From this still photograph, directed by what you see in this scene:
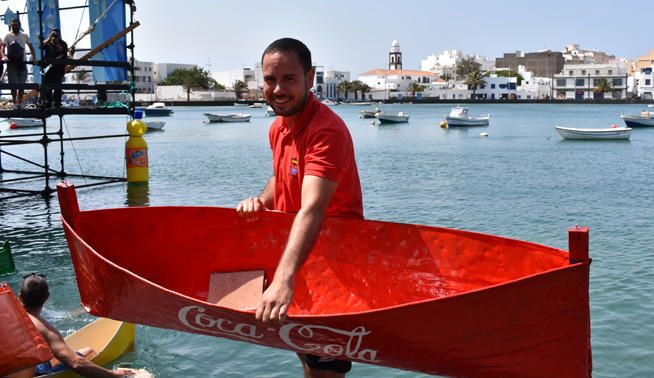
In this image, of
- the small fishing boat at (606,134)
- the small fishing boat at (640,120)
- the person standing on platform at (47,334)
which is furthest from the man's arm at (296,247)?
the small fishing boat at (640,120)

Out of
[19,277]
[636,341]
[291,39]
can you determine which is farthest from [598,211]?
[291,39]

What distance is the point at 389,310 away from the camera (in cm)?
393

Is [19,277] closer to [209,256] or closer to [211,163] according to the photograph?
[209,256]

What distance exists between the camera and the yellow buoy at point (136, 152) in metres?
21.5

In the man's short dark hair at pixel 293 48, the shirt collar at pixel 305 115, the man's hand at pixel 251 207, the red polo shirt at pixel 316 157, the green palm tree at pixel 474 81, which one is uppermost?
the green palm tree at pixel 474 81

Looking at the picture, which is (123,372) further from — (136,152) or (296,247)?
(136,152)

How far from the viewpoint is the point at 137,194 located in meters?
22.8

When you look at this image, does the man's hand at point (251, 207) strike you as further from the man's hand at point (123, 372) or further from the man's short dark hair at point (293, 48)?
the man's hand at point (123, 372)

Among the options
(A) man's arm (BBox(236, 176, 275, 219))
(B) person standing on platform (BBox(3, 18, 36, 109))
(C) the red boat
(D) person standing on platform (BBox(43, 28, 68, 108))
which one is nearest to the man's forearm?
(A) man's arm (BBox(236, 176, 275, 219))

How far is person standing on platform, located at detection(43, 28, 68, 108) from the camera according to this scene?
18.2 metres

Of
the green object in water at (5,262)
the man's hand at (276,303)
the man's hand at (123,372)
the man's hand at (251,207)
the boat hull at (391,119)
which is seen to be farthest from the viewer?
the boat hull at (391,119)

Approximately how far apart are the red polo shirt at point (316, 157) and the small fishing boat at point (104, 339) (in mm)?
3902

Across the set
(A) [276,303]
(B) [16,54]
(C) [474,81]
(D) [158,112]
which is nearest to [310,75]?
(A) [276,303]

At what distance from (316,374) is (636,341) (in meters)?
6.70
